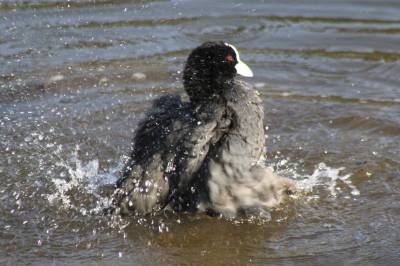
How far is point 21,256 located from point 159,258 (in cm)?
80

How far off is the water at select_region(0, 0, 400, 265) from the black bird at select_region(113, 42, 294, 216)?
17cm

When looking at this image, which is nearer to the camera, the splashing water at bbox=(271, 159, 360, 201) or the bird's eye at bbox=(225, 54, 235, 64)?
the bird's eye at bbox=(225, 54, 235, 64)

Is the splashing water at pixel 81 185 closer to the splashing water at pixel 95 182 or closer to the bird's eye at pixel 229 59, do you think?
the splashing water at pixel 95 182

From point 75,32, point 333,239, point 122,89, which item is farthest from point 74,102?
point 333,239

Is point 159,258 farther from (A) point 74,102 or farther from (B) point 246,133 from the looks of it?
(A) point 74,102

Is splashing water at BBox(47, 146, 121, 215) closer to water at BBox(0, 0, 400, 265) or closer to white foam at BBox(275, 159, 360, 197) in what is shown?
water at BBox(0, 0, 400, 265)

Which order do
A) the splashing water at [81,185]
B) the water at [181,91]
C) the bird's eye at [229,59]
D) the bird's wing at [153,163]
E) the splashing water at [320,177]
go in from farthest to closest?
1. the splashing water at [320,177]
2. the splashing water at [81,185]
3. the bird's eye at [229,59]
4. the bird's wing at [153,163]
5. the water at [181,91]

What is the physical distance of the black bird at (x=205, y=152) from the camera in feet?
16.6

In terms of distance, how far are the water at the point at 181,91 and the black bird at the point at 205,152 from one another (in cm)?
17

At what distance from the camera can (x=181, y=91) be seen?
7336mm

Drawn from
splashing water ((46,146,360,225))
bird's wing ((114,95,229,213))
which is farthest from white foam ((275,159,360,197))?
bird's wing ((114,95,229,213))

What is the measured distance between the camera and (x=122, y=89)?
740 centimetres

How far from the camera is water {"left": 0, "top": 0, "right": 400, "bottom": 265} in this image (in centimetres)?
499

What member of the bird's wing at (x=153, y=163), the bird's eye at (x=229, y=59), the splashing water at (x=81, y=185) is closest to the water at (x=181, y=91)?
the splashing water at (x=81, y=185)
